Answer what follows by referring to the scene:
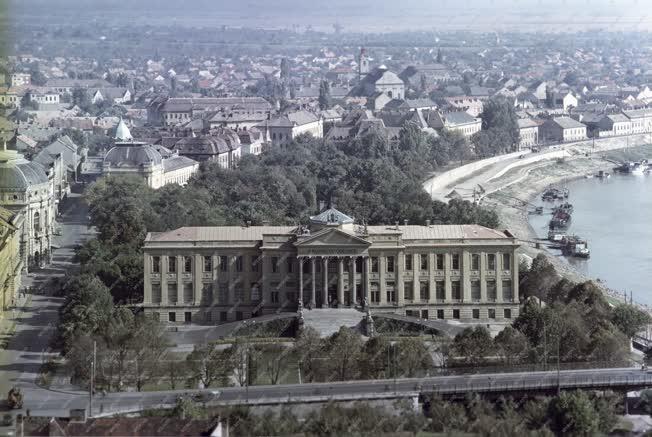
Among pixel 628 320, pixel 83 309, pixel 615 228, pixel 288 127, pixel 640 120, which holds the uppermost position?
pixel 83 309

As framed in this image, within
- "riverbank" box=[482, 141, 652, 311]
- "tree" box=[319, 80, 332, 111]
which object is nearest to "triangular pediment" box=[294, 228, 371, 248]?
"riverbank" box=[482, 141, 652, 311]

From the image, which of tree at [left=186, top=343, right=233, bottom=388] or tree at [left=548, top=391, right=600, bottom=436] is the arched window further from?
tree at [left=548, top=391, right=600, bottom=436]

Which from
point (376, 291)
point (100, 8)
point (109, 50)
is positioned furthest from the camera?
point (109, 50)

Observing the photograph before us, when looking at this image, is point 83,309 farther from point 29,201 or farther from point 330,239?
point 29,201

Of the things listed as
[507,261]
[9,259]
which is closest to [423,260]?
[507,261]

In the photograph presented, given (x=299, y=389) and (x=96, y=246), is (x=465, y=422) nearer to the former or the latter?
(x=299, y=389)

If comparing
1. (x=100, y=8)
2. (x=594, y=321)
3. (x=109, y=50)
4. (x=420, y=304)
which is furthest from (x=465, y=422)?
(x=109, y=50)
